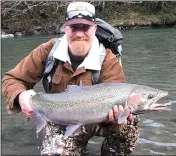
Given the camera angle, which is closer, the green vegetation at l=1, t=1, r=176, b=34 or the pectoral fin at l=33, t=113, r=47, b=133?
the pectoral fin at l=33, t=113, r=47, b=133

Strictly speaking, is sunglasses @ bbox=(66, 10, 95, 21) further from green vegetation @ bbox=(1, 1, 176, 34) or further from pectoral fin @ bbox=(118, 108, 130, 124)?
green vegetation @ bbox=(1, 1, 176, 34)

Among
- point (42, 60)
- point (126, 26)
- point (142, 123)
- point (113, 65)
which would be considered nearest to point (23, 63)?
point (42, 60)

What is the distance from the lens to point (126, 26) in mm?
36062

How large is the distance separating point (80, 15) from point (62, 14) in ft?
109

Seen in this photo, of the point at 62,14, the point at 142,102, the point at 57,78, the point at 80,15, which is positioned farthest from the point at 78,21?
the point at 62,14

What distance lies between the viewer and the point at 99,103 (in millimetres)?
3795

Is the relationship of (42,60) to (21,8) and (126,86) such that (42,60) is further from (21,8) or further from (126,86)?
(21,8)

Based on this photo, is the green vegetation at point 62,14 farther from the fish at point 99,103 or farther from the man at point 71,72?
the fish at point 99,103

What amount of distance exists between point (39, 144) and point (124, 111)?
188 cm

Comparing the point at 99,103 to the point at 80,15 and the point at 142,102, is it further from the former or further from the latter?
the point at 80,15

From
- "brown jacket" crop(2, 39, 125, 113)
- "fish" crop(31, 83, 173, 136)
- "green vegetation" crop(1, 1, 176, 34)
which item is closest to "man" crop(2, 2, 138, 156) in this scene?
"brown jacket" crop(2, 39, 125, 113)

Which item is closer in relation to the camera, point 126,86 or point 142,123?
point 126,86

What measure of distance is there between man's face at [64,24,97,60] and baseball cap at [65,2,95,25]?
0.06 m

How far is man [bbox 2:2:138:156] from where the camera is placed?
4.21 m
